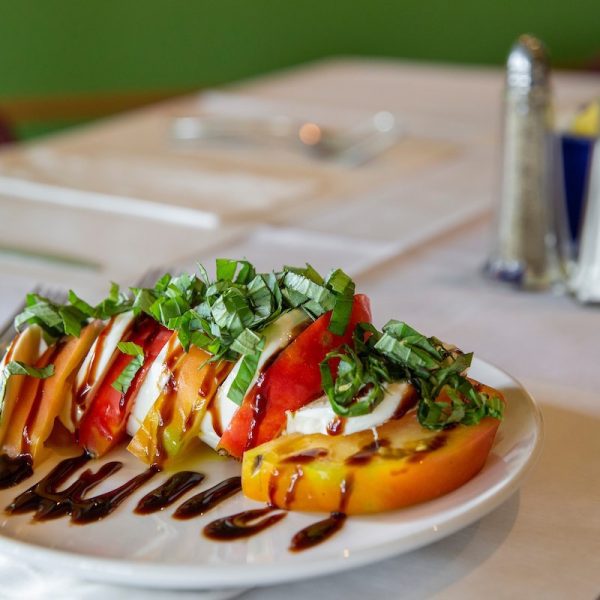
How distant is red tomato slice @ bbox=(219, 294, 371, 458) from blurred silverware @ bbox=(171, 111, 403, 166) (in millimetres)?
1057

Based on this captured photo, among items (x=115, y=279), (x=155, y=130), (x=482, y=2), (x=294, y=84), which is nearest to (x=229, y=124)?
(x=155, y=130)

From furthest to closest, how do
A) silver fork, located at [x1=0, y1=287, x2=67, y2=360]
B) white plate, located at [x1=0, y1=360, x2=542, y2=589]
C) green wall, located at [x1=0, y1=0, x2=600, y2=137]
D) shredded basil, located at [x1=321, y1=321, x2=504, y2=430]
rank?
green wall, located at [x1=0, y1=0, x2=600, y2=137], silver fork, located at [x1=0, y1=287, x2=67, y2=360], shredded basil, located at [x1=321, y1=321, x2=504, y2=430], white plate, located at [x1=0, y1=360, x2=542, y2=589]

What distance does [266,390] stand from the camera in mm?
700

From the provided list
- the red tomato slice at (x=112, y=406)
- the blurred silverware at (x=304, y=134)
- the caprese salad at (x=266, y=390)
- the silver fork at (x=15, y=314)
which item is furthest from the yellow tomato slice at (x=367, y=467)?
the blurred silverware at (x=304, y=134)

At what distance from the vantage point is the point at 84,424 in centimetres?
75

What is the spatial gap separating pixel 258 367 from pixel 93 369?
13 cm

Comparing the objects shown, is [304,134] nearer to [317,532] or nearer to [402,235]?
[402,235]

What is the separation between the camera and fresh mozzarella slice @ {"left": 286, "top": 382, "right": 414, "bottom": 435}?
2.20 feet

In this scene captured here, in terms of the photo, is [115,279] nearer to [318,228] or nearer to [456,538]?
[318,228]

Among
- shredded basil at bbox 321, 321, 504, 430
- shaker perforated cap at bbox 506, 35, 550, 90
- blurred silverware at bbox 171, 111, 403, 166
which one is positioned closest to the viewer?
shredded basil at bbox 321, 321, 504, 430

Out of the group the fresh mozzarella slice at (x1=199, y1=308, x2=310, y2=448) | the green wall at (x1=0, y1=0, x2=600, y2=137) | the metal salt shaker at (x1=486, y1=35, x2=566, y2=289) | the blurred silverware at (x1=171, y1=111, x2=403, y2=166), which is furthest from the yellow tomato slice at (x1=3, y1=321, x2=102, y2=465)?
the green wall at (x1=0, y1=0, x2=600, y2=137)

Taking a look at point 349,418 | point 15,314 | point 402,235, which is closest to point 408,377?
point 349,418

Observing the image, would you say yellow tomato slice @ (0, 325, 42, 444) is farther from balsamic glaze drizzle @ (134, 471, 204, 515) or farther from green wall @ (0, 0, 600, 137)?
green wall @ (0, 0, 600, 137)

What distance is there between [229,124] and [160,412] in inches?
50.8
